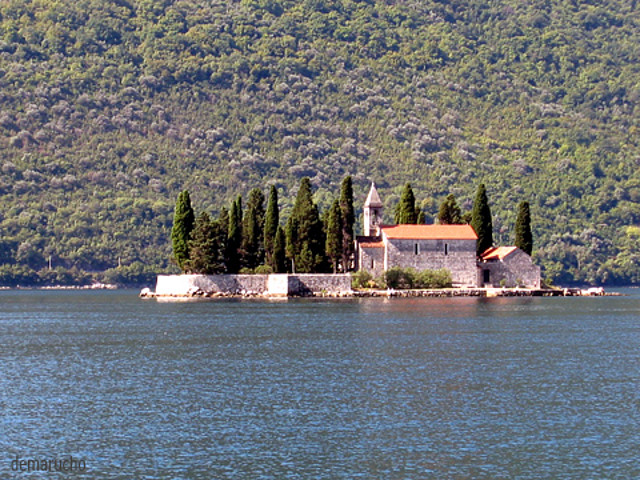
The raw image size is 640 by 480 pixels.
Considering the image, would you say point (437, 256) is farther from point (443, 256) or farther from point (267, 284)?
point (267, 284)

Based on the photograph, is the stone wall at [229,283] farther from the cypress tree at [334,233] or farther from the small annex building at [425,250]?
the small annex building at [425,250]

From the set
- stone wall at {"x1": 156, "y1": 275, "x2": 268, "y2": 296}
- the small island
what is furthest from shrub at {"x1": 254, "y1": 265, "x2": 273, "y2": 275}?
stone wall at {"x1": 156, "y1": 275, "x2": 268, "y2": 296}

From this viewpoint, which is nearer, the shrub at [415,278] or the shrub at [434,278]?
the shrub at [415,278]

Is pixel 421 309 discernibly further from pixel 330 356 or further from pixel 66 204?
pixel 66 204

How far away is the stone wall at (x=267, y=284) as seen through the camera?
96.9 m

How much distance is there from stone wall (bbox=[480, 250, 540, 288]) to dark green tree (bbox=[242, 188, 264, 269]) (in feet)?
64.9

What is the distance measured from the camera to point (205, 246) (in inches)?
3772

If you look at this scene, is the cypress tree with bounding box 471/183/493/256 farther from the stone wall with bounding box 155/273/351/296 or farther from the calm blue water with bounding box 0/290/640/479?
the calm blue water with bounding box 0/290/640/479

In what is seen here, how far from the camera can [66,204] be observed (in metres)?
197

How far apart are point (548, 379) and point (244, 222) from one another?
201 ft

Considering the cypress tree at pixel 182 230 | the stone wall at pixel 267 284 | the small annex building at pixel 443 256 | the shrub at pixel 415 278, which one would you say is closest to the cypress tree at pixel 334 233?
the stone wall at pixel 267 284

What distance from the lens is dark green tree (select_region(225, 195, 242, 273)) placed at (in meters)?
99.0

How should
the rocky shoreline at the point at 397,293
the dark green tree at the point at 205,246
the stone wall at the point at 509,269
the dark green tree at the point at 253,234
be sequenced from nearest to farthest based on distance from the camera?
the dark green tree at the point at 205,246 → the rocky shoreline at the point at 397,293 → the dark green tree at the point at 253,234 → the stone wall at the point at 509,269

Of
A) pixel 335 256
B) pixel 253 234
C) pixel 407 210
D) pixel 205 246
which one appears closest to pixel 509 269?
pixel 407 210
